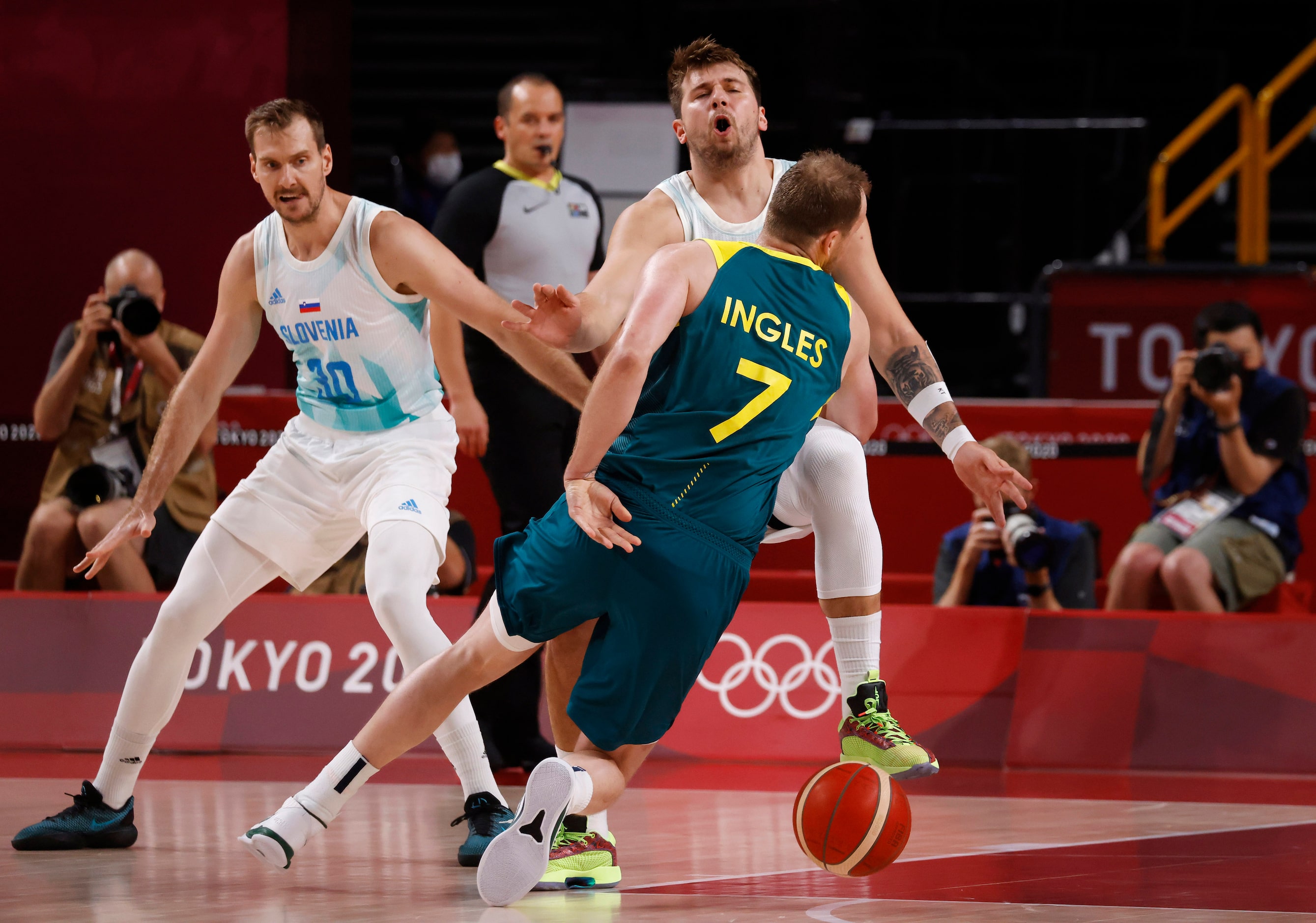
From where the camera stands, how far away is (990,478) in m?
4.31

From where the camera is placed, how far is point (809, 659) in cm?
667

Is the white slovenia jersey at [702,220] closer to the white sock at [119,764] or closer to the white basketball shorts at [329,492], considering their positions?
the white basketball shorts at [329,492]

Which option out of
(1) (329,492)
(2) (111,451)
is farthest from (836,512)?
(2) (111,451)

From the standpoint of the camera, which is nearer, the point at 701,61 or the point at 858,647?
the point at 858,647

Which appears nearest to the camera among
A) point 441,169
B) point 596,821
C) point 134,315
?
point 596,821

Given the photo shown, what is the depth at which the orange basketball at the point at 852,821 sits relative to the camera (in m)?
4.03

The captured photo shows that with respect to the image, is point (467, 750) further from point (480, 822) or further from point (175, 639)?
point (175, 639)

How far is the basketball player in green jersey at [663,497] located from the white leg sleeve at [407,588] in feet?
1.50

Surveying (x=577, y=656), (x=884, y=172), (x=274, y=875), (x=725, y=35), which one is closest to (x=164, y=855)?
(x=274, y=875)

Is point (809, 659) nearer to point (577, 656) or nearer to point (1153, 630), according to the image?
point (1153, 630)

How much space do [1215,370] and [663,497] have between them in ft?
13.4

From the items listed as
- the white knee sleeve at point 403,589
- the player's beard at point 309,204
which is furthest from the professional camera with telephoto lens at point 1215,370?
the player's beard at point 309,204

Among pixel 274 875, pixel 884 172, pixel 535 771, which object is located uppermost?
pixel 884 172

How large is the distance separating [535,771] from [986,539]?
356cm
